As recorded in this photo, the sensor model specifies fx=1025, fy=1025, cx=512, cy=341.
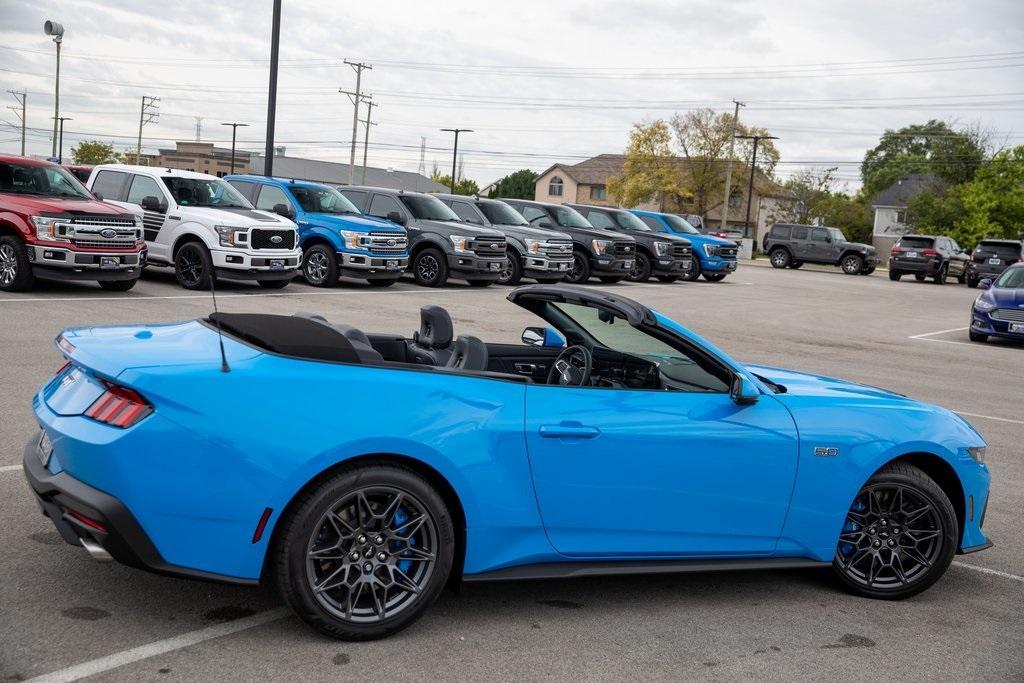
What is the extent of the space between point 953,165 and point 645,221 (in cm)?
5164

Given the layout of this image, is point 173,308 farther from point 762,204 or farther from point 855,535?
point 762,204

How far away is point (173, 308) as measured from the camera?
1432 centimetres

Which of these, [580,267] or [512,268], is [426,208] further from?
[580,267]

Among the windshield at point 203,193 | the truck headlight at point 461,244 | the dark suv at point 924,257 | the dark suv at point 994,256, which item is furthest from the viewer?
the dark suv at point 924,257

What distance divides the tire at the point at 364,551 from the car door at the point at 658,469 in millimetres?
486

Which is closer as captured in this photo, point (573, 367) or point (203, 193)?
point (573, 367)

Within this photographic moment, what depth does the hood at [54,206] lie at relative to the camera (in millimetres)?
14297

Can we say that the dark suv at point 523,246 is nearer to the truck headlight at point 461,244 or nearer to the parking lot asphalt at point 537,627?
the truck headlight at point 461,244

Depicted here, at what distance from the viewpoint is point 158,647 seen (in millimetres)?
3691

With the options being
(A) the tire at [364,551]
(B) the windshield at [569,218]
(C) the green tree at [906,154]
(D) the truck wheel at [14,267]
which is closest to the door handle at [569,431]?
(A) the tire at [364,551]

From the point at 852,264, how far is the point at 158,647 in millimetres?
43685

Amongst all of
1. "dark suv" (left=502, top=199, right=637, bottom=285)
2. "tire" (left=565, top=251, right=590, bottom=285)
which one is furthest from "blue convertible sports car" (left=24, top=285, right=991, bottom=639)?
"tire" (left=565, top=251, right=590, bottom=285)

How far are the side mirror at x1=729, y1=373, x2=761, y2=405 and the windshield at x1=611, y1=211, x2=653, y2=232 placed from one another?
83.9ft

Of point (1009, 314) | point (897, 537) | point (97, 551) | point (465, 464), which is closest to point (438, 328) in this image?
point (465, 464)
